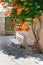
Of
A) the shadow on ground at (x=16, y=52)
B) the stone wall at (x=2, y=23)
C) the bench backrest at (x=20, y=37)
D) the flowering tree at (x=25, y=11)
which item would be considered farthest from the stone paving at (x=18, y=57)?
the stone wall at (x=2, y=23)

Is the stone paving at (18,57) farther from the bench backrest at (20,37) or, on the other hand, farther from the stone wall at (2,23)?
the stone wall at (2,23)

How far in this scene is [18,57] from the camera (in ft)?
27.5

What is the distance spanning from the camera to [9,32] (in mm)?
13648

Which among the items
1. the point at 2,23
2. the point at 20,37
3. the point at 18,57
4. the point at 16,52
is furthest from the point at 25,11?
the point at 2,23

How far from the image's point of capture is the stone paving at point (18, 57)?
775 cm

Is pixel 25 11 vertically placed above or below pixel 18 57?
above

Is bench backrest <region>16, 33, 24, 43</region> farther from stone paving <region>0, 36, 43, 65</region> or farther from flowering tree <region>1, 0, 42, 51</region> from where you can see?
flowering tree <region>1, 0, 42, 51</region>

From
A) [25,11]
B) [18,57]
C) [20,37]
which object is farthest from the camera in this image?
[20,37]

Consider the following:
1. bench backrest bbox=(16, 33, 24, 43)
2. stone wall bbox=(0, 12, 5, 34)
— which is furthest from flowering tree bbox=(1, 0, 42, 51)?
stone wall bbox=(0, 12, 5, 34)

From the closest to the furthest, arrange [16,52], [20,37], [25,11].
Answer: [25,11] → [16,52] → [20,37]

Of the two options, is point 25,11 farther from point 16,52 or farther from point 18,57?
point 16,52

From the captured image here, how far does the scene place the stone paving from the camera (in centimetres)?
775

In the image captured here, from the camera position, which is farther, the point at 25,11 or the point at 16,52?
the point at 16,52

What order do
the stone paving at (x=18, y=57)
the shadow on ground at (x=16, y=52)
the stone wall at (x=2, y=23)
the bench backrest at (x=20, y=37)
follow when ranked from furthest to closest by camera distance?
the stone wall at (x=2, y=23) < the bench backrest at (x=20, y=37) < the shadow on ground at (x=16, y=52) < the stone paving at (x=18, y=57)
